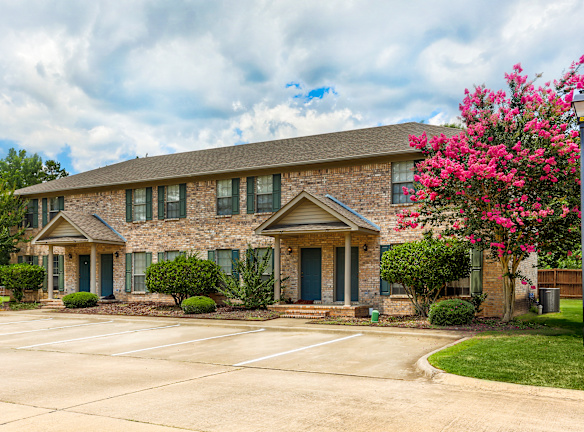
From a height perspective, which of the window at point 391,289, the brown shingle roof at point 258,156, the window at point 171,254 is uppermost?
the brown shingle roof at point 258,156

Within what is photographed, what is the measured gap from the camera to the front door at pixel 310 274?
20625mm

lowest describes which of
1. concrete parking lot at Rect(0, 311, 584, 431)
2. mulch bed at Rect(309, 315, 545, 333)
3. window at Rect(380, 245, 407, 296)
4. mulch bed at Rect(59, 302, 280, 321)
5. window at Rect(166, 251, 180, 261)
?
mulch bed at Rect(59, 302, 280, 321)

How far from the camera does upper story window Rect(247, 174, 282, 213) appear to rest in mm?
21844

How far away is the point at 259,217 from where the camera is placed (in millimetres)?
22016

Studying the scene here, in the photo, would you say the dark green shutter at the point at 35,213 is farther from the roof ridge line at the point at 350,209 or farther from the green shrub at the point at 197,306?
the roof ridge line at the point at 350,209

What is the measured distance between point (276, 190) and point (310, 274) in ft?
12.3

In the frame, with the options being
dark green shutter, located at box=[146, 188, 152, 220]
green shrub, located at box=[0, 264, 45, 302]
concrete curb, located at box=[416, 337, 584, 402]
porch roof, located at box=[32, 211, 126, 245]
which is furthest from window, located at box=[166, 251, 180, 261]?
concrete curb, located at box=[416, 337, 584, 402]

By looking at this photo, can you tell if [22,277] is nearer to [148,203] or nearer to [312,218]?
[148,203]

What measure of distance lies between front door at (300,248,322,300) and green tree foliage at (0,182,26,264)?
1635 cm

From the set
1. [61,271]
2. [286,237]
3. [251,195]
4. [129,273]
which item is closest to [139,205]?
[129,273]

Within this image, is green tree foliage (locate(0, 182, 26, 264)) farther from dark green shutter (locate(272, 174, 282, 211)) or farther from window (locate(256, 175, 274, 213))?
dark green shutter (locate(272, 174, 282, 211))

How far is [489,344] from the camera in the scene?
449 inches

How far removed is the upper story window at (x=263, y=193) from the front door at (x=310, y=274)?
2.43 metres

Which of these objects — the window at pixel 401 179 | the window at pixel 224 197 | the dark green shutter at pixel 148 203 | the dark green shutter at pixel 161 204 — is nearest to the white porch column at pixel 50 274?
the dark green shutter at pixel 148 203
